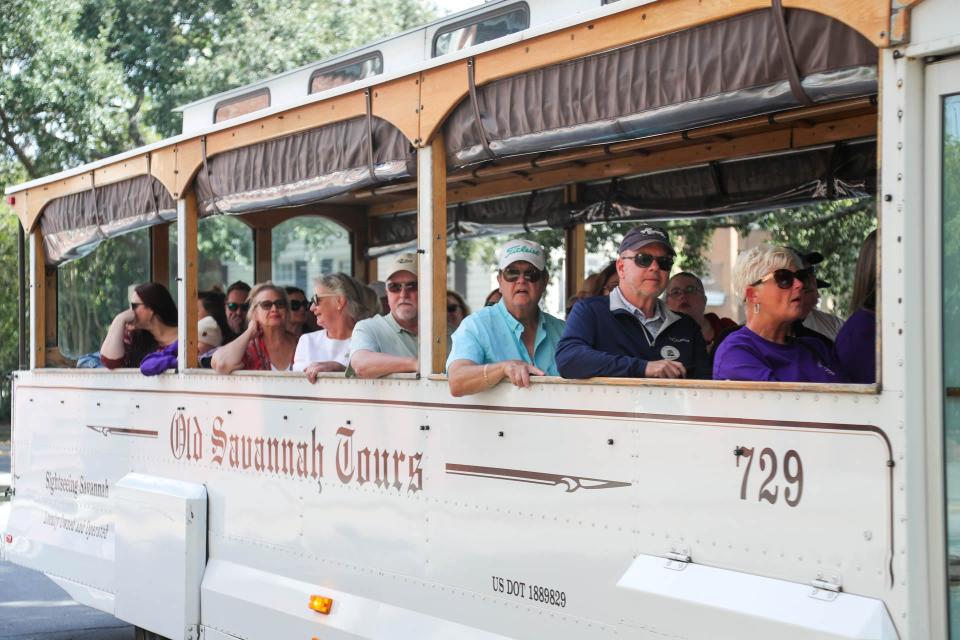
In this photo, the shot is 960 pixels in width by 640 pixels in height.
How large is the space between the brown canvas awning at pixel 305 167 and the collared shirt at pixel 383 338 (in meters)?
0.57

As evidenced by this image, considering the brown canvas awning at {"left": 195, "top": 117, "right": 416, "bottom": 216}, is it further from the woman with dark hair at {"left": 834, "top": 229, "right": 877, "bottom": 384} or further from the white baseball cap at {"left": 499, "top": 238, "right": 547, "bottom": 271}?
the woman with dark hair at {"left": 834, "top": 229, "right": 877, "bottom": 384}

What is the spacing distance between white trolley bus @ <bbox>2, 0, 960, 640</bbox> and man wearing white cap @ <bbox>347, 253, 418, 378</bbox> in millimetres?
84

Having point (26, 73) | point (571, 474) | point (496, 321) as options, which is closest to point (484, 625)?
point (571, 474)

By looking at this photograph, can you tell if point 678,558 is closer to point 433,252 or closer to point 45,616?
point 433,252

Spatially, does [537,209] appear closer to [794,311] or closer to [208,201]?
[208,201]

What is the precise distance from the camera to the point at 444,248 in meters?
4.29

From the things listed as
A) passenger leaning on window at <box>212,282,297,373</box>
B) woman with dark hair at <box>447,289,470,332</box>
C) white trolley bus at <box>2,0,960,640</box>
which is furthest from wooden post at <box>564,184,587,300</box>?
passenger leaning on window at <box>212,282,297,373</box>

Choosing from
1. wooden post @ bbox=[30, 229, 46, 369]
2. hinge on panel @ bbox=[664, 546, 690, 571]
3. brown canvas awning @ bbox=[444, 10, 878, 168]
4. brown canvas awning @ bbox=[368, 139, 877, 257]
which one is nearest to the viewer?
brown canvas awning @ bbox=[444, 10, 878, 168]

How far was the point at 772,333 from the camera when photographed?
3.61 metres

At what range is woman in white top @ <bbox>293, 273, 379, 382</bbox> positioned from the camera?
5477mm

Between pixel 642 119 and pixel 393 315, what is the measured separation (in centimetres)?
188

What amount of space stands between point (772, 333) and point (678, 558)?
76 centimetres

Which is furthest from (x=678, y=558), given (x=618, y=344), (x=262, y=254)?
(x=262, y=254)

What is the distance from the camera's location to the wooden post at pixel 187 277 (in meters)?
5.64
